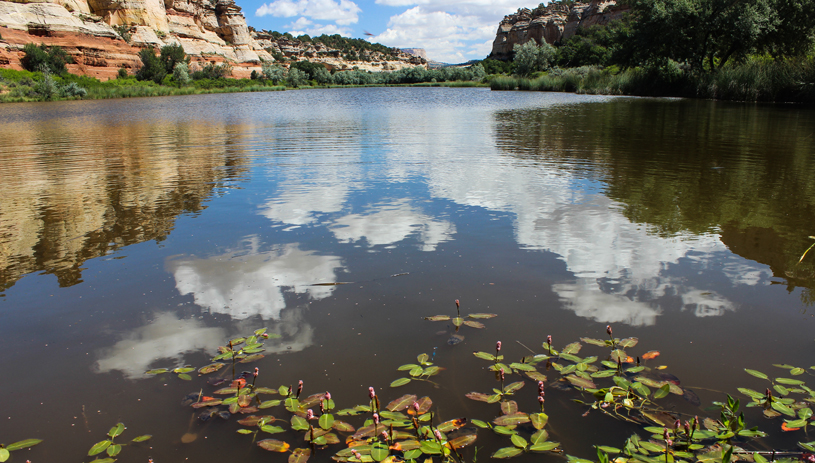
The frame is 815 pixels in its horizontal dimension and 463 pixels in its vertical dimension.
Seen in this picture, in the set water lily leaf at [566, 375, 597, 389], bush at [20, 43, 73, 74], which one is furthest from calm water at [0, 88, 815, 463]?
bush at [20, 43, 73, 74]

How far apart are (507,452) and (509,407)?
35 cm

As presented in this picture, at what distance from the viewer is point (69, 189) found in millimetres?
8414

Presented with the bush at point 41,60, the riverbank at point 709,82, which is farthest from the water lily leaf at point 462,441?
the bush at point 41,60

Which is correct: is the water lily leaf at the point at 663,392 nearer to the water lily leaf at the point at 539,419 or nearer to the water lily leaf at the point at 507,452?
the water lily leaf at the point at 539,419

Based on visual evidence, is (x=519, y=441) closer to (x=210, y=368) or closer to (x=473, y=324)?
(x=473, y=324)

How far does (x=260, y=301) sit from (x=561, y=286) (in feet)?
8.70

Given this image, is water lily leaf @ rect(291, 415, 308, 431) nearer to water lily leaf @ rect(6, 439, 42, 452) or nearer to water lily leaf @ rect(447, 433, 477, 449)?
water lily leaf @ rect(447, 433, 477, 449)

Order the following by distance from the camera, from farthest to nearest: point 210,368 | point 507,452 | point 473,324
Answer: point 473,324 < point 210,368 < point 507,452

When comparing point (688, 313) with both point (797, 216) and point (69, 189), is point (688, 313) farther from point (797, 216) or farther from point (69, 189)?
point (69, 189)

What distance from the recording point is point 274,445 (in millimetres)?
2506

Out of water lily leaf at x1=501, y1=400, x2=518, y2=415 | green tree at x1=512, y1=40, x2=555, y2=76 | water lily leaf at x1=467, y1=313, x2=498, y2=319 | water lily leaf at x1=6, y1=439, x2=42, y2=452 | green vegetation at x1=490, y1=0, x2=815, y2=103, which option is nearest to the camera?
water lily leaf at x1=6, y1=439, x2=42, y2=452

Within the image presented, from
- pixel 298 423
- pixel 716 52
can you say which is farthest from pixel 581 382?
pixel 716 52

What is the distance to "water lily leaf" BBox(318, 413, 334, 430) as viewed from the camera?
2.58 meters

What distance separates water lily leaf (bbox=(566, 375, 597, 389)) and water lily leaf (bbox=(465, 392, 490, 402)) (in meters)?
0.55
